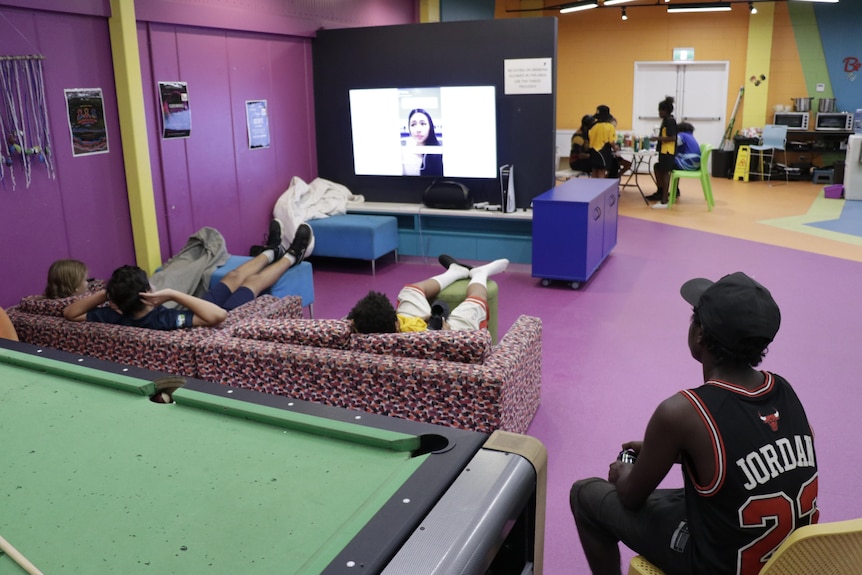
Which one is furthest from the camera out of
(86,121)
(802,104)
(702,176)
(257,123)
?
(802,104)

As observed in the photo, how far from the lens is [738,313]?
6.30 ft

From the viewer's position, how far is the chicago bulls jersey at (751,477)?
184 cm

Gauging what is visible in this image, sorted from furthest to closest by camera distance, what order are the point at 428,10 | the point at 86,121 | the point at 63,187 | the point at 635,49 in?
the point at 635,49 → the point at 428,10 → the point at 86,121 → the point at 63,187

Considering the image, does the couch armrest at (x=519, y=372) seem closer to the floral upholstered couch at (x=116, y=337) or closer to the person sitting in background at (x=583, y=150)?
the floral upholstered couch at (x=116, y=337)

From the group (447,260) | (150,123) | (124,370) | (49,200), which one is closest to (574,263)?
(447,260)

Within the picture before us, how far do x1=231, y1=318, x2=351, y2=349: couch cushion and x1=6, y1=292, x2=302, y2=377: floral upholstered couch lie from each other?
7.8 inches

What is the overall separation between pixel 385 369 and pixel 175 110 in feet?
12.7

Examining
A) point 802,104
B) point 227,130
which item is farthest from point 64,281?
point 802,104

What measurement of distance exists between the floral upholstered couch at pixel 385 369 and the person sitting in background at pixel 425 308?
11 centimetres

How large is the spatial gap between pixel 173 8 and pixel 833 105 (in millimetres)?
11372

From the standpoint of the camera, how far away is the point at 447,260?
5.39 metres

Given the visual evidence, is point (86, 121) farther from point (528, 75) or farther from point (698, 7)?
point (698, 7)

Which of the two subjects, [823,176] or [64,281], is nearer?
[64,281]

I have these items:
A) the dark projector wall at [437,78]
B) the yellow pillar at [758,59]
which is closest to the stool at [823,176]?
the yellow pillar at [758,59]
